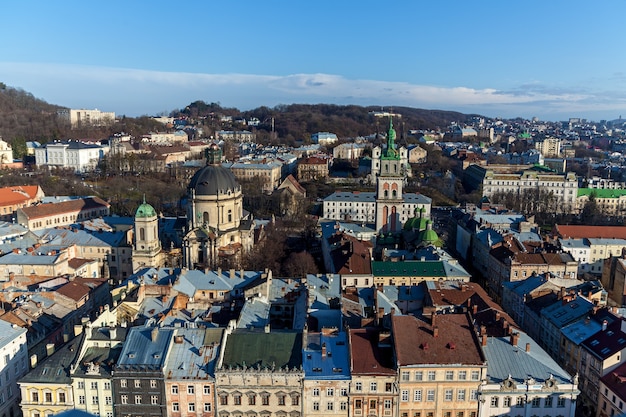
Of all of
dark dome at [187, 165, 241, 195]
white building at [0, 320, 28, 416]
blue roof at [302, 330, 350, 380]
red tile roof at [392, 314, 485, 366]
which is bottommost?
white building at [0, 320, 28, 416]

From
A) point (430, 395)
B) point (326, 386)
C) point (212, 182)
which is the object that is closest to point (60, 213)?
point (212, 182)

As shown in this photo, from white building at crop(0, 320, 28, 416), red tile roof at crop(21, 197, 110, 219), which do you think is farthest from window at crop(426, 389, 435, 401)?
red tile roof at crop(21, 197, 110, 219)

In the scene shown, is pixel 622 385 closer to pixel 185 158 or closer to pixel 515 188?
pixel 515 188

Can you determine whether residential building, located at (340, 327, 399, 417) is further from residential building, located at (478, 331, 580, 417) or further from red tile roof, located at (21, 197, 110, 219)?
red tile roof, located at (21, 197, 110, 219)

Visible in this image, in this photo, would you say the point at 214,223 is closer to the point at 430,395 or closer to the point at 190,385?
the point at 190,385

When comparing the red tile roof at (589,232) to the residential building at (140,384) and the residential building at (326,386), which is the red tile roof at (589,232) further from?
the residential building at (140,384)

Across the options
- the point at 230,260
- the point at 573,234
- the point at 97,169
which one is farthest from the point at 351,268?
the point at 97,169
